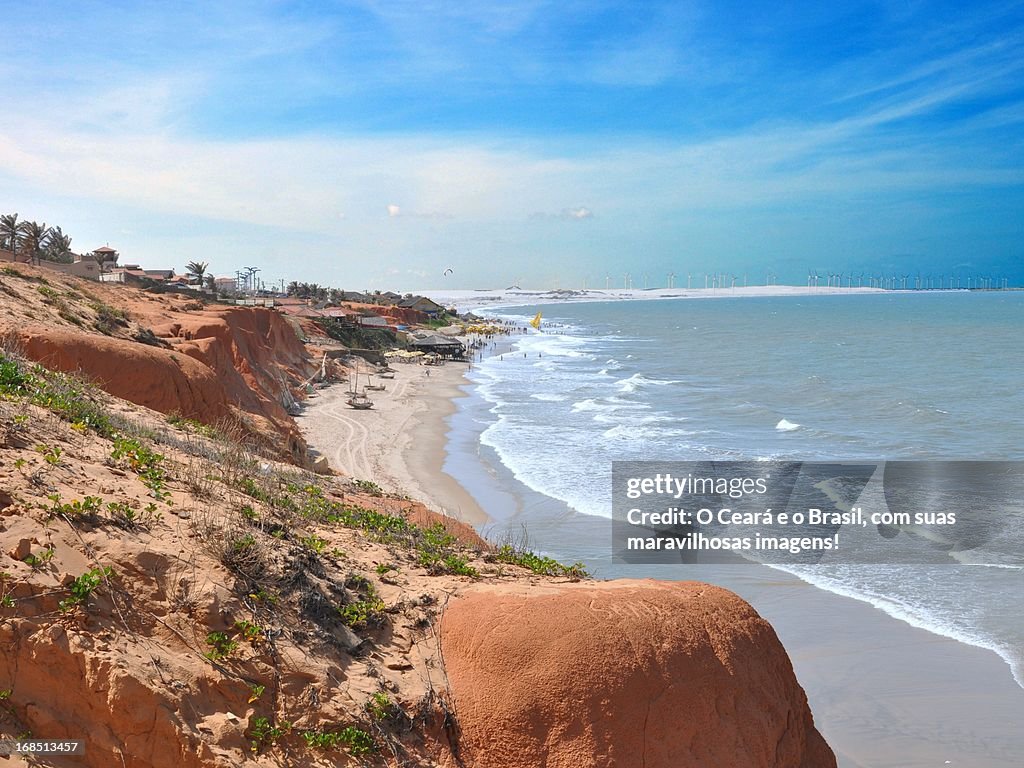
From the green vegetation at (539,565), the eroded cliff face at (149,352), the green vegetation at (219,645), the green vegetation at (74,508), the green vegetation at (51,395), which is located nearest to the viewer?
the green vegetation at (219,645)

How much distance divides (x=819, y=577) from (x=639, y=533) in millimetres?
3870

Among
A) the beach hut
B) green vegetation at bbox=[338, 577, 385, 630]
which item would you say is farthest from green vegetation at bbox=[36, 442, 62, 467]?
the beach hut

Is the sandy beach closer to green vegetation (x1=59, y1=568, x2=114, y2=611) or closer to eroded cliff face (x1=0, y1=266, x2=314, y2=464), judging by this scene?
eroded cliff face (x1=0, y1=266, x2=314, y2=464)

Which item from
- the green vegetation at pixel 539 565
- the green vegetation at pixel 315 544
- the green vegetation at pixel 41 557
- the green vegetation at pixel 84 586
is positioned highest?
the green vegetation at pixel 41 557

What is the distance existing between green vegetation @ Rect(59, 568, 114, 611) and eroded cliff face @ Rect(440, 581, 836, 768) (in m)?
2.64

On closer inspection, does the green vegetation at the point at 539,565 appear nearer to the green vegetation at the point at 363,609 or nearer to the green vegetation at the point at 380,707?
the green vegetation at the point at 363,609

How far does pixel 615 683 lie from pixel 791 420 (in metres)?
28.0

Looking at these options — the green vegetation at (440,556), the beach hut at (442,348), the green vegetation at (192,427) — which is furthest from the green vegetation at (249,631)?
the beach hut at (442,348)

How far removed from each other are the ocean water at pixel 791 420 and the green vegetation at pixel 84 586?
418 inches

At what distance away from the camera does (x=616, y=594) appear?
22.3ft

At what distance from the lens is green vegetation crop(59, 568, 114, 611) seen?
5328 mm

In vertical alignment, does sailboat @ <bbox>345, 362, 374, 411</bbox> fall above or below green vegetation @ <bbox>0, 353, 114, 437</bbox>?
below

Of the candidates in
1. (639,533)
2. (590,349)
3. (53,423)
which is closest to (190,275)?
(590,349)

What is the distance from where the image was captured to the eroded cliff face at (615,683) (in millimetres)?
5898
